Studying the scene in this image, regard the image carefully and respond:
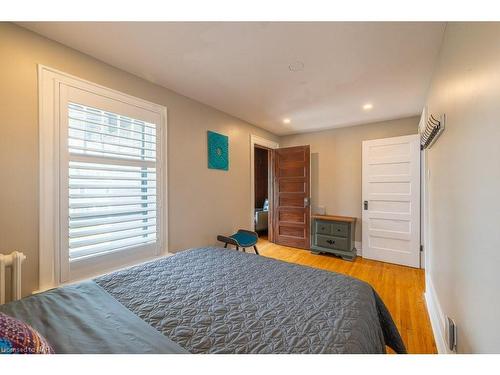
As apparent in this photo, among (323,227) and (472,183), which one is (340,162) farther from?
(472,183)

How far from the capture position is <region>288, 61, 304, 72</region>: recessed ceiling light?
199cm

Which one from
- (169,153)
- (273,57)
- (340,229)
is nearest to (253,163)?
(169,153)

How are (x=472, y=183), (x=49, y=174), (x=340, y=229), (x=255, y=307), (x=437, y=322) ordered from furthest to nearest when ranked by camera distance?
1. (x=340, y=229)
2. (x=437, y=322)
3. (x=49, y=174)
4. (x=255, y=307)
5. (x=472, y=183)

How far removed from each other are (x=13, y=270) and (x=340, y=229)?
154 inches

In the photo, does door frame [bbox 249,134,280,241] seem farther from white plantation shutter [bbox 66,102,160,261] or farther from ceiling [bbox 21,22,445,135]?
white plantation shutter [bbox 66,102,160,261]

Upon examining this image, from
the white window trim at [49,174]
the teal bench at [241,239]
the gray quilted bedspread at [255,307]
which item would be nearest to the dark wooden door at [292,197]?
the teal bench at [241,239]

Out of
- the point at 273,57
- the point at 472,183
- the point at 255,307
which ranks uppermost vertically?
the point at 273,57

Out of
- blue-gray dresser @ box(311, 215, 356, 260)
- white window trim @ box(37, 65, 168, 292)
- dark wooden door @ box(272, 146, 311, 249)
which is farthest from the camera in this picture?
dark wooden door @ box(272, 146, 311, 249)

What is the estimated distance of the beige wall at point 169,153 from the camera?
4.90ft

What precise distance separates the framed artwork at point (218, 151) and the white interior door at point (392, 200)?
7.64 feet

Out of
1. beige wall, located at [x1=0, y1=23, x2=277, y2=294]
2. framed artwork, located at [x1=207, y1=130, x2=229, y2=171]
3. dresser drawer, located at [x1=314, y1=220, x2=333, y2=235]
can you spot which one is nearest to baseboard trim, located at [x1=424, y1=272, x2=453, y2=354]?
dresser drawer, located at [x1=314, y1=220, x2=333, y2=235]

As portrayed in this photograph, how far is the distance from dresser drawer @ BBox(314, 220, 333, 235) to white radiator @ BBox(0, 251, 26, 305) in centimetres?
Result: 377

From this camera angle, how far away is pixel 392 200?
11.3 ft

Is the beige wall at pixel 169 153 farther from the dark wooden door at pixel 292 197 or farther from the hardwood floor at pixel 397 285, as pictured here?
the hardwood floor at pixel 397 285
